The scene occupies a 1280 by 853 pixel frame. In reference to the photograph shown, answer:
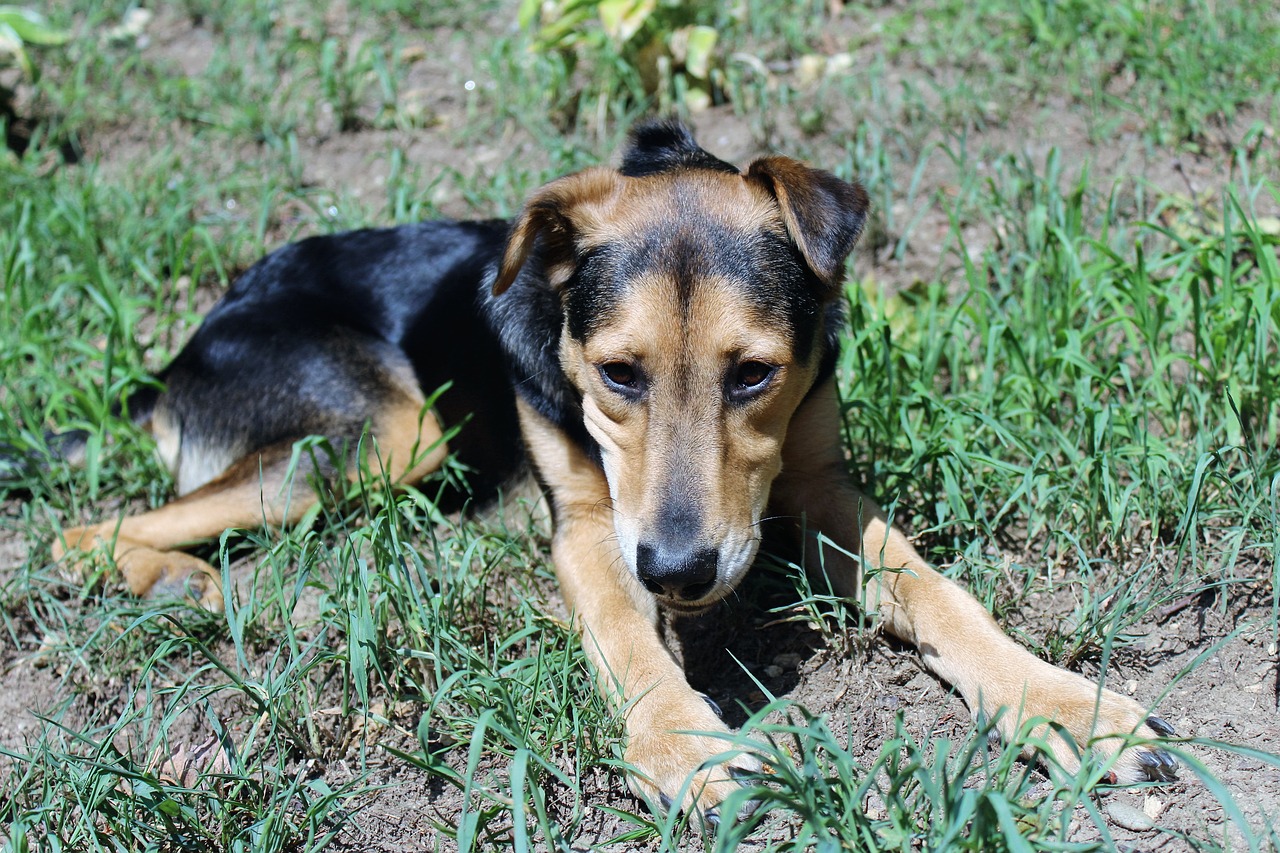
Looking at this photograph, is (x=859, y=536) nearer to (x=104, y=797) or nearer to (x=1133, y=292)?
(x=1133, y=292)

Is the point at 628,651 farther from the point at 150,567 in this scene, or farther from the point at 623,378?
the point at 150,567

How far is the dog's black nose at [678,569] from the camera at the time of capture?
2998mm

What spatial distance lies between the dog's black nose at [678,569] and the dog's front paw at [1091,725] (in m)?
0.84

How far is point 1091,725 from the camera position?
2.91m

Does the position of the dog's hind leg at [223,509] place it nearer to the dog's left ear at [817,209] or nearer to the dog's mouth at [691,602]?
the dog's mouth at [691,602]

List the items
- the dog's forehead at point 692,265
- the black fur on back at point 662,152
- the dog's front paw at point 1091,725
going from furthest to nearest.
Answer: the black fur on back at point 662,152 < the dog's forehead at point 692,265 < the dog's front paw at point 1091,725

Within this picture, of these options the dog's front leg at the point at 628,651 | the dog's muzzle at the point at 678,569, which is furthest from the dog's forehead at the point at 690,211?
the dog's muzzle at the point at 678,569

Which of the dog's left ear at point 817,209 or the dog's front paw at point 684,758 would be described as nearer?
the dog's front paw at point 684,758

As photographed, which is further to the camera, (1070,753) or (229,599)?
(229,599)

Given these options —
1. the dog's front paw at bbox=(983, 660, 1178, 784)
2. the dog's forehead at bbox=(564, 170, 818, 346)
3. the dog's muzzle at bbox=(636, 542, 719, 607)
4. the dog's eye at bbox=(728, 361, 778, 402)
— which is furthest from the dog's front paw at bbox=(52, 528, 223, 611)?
the dog's front paw at bbox=(983, 660, 1178, 784)

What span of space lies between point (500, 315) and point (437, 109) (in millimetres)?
3779

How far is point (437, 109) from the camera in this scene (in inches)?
291

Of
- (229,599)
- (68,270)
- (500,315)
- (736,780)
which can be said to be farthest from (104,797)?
(68,270)

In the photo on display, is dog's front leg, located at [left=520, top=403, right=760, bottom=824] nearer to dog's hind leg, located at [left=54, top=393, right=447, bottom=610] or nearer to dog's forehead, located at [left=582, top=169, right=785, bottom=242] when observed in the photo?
dog's hind leg, located at [left=54, top=393, right=447, bottom=610]
